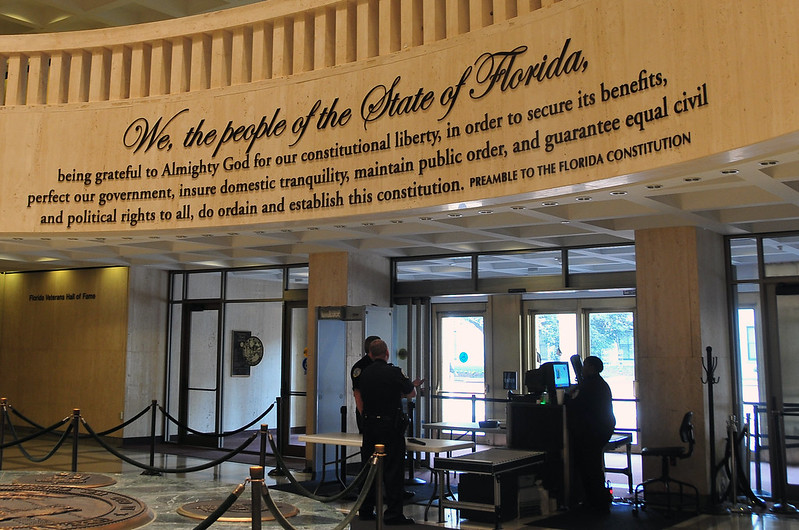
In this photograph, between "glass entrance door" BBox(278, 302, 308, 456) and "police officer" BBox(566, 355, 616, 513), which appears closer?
"police officer" BBox(566, 355, 616, 513)

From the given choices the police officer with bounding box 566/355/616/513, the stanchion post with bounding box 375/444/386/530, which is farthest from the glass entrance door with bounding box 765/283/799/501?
the stanchion post with bounding box 375/444/386/530

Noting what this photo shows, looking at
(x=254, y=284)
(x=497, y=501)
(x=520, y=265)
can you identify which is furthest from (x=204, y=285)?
(x=497, y=501)

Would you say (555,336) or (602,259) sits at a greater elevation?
(602,259)

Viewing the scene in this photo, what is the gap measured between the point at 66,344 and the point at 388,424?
362 inches

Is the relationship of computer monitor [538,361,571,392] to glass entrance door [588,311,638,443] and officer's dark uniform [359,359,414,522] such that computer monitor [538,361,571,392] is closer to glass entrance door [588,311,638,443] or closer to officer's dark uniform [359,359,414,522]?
officer's dark uniform [359,359,414,522]

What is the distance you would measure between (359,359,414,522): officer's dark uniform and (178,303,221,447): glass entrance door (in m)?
6.51

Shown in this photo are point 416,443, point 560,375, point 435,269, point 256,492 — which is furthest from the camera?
point 435,269

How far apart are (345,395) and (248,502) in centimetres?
488

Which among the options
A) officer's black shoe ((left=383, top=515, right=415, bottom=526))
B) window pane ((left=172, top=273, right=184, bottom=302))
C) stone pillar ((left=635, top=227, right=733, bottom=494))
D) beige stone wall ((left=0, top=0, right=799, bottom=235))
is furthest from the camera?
window pane ((left=172, top=273, right=184, bottom=302))

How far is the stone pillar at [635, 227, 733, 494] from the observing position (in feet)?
28.4

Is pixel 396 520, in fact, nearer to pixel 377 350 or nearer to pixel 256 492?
pixel 377 350

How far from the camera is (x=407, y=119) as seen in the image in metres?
6.57

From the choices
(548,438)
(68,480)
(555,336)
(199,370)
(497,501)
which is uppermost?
(555,336)

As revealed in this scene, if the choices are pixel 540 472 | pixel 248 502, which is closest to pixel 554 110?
pixel 248 502
